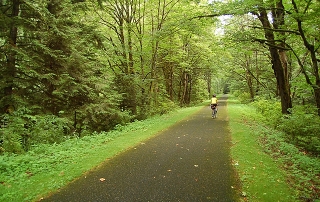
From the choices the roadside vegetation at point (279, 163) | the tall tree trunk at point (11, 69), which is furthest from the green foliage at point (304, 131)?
the tall tree trunk at point (11, 69)

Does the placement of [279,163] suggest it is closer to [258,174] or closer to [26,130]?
[258,174]

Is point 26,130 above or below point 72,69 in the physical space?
below

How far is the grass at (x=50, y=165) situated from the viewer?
4477mm

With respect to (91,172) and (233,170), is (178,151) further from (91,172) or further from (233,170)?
(91,172)

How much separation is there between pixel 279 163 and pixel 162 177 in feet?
12.3

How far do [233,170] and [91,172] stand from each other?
3.94 m

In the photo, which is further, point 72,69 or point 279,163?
point 72,69

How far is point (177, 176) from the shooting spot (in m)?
5.35

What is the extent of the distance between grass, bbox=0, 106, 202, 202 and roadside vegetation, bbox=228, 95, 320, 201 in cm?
423

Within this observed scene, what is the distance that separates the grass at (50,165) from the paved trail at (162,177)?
15.6 inches

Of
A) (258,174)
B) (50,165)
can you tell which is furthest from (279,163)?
(50,165)

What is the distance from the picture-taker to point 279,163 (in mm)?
6270

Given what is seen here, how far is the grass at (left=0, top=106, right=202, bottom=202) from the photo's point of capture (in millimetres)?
4477

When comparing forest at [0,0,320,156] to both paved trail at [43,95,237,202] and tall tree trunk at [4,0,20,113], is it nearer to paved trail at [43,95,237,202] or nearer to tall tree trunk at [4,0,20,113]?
tall tree trunk at [4,0,20,113]
